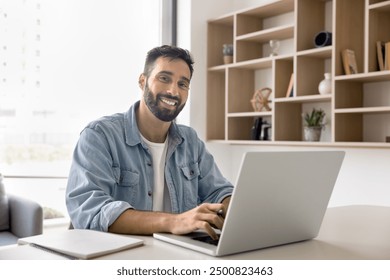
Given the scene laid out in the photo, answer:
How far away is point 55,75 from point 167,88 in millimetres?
1981

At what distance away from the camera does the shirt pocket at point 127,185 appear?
177 cm

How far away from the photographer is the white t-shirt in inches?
75.0

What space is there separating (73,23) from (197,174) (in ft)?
7.40

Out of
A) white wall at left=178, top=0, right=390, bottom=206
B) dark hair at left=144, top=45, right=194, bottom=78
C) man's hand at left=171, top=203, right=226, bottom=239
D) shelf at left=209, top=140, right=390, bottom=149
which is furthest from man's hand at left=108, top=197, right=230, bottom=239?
white wall at left=178, top=0, right=390, bottom=206

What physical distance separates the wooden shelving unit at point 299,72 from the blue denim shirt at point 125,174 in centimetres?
129

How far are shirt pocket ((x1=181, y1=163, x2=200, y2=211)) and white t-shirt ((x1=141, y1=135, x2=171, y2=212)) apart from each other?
0.07m

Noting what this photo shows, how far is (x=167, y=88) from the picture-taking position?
2008mm

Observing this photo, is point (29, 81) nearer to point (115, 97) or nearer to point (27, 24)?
point (27, 24)

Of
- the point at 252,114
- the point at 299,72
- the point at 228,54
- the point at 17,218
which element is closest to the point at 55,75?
the point at 17,218

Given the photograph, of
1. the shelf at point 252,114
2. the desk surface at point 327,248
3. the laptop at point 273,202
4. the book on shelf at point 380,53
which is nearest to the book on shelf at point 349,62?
the book on shelf at point 380,53

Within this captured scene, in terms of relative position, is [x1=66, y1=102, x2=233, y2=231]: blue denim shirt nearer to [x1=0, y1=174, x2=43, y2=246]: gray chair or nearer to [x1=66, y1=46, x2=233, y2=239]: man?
[x1=66, y1=46, x2=233, y2=239]: man

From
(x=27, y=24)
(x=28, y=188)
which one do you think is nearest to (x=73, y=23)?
(x=27, y=24)
